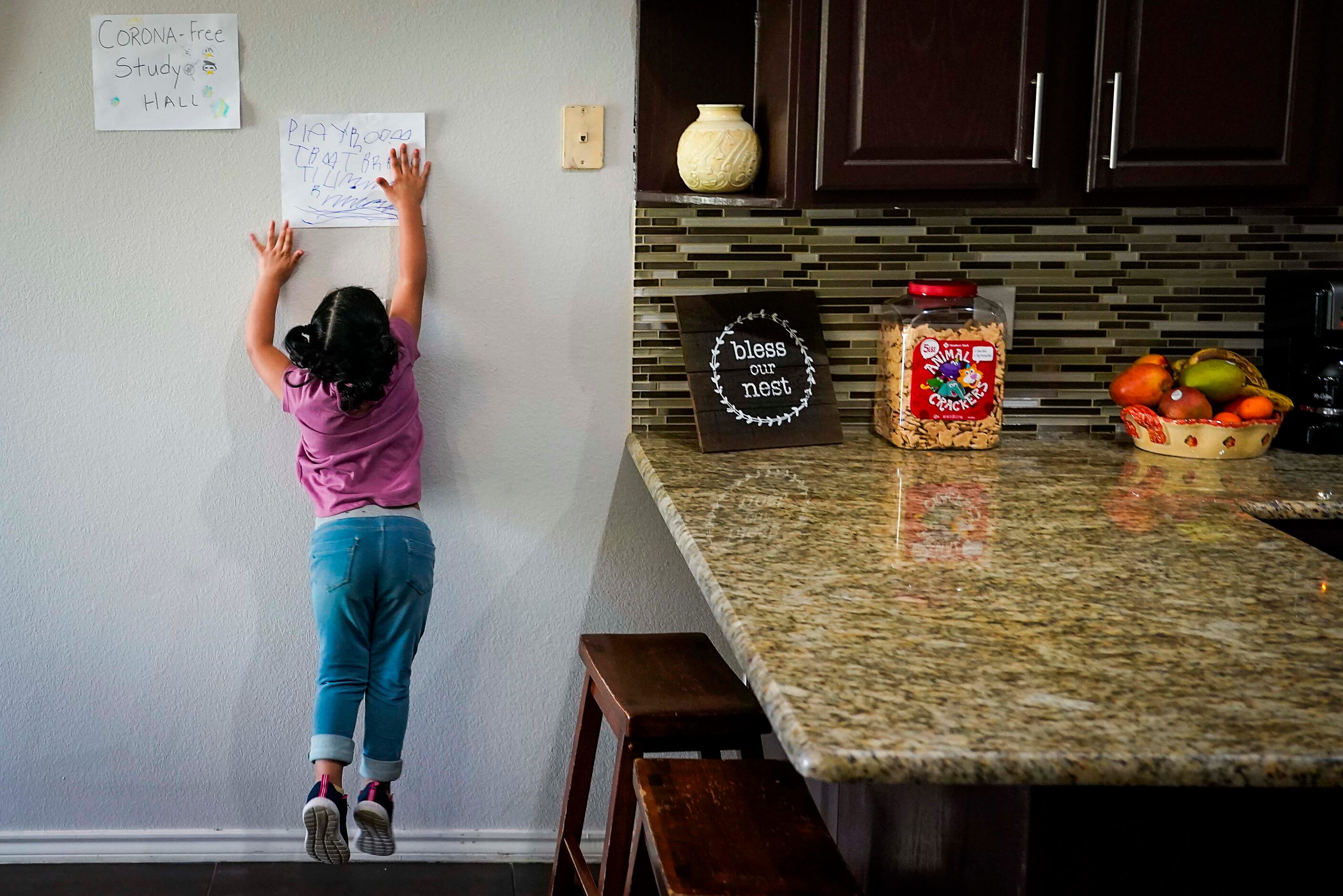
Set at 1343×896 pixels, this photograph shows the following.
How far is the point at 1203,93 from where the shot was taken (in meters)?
1.97

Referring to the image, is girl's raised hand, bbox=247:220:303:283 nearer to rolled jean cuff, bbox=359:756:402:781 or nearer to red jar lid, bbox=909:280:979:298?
rolled jean cuff, bbox=359:756:402:781

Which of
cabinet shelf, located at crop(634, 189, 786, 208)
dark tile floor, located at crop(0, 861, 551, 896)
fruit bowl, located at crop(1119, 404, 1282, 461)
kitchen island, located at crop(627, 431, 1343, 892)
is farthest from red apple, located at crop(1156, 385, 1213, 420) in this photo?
dark tile floor, located at crop(0, 861, 551, 896)

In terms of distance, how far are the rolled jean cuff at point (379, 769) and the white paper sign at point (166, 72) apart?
117 centimetres

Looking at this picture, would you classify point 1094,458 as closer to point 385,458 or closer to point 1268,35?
point 1268,35

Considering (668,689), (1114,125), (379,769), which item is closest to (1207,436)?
(1114,125)

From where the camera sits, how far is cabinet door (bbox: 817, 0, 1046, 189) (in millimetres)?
1920

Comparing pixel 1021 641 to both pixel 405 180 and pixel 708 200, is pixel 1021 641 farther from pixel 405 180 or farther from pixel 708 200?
pixel 405 180

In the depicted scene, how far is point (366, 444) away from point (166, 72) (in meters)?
0.76

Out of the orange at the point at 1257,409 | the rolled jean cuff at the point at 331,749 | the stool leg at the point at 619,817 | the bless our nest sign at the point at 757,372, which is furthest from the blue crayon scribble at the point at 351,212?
the orange at the point at 1257,409

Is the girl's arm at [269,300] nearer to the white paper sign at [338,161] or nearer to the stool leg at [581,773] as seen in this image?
the white paper sign at [338,161]

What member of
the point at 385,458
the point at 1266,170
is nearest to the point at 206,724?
the point at 385,458

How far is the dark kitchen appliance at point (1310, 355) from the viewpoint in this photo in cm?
218

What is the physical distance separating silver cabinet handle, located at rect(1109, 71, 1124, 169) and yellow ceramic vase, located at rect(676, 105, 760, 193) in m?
0.58

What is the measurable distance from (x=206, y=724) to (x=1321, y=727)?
2.07 metres
